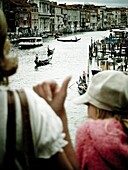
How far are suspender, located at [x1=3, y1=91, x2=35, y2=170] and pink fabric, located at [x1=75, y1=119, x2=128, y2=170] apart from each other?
0.90 ft

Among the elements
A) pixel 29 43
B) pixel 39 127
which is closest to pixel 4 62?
pixel 39 127

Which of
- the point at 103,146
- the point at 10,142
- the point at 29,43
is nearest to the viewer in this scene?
the point at 10,142

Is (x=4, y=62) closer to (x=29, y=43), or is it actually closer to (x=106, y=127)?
(x=106, y=127)

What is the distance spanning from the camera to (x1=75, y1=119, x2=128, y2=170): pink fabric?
929mm

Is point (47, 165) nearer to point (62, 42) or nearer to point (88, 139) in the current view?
point (88, 139)

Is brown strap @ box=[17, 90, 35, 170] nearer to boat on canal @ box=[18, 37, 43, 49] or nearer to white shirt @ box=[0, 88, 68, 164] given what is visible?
white shirt @ box=[0, 88, 68, 164]

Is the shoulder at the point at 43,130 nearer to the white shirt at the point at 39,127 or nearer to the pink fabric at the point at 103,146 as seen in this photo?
the white shirt at the point at 39,127

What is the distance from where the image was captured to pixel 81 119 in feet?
29.2

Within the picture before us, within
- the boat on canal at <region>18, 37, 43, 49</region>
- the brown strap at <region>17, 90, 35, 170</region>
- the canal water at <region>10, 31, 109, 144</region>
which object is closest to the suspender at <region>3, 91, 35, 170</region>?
the brown strap at <region>17, 90, 35, 170</region>

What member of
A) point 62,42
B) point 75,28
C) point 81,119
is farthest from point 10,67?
point 75,28

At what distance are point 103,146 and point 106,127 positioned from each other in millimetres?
42

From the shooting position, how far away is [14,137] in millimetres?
671

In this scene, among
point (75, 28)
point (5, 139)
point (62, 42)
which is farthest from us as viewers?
point (75, 28)

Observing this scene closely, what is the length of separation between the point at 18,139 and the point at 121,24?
77734mm
